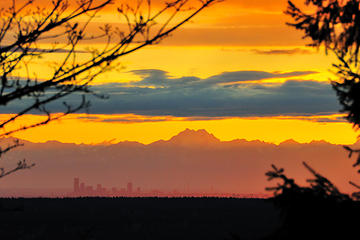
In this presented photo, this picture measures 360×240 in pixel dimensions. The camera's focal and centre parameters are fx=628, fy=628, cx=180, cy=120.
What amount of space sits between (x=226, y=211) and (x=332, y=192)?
13088mm

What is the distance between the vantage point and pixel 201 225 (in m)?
20.0

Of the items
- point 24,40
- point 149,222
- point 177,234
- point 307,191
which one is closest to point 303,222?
point 307,191

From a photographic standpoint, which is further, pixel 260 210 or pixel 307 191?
pixel 260 210

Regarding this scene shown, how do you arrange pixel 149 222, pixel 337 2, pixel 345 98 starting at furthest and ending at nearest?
pixel 149 222, pixel 337 2, pixel 345 98

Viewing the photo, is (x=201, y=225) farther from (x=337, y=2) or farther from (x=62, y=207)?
(x=337, y=2)

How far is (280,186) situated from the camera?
8789 millimetres

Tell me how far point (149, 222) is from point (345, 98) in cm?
1138

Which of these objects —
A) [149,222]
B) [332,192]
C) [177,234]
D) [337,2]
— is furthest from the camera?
[149,222]

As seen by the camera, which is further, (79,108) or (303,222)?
(303,222)

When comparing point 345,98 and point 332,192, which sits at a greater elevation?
point 345,98

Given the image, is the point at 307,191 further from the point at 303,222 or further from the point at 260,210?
the point at 260,210

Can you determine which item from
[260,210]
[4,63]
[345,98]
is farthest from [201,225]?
[4,63]

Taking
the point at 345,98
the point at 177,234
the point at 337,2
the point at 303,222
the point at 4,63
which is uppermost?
the point at 337,2

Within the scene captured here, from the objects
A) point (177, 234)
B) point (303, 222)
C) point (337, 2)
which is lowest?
point (177, 234)
